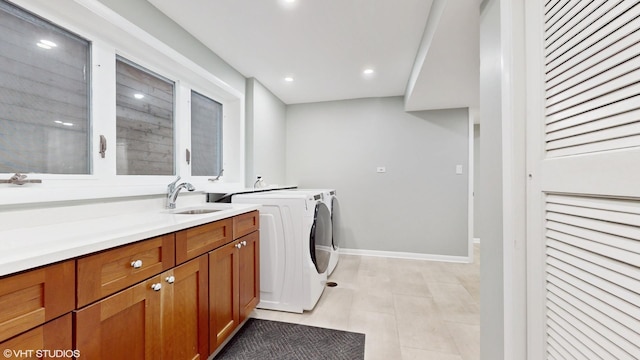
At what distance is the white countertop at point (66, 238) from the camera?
0.68 m

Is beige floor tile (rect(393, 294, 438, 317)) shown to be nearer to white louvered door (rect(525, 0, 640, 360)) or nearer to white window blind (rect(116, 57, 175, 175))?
white louvered door (rect(525, 0, 640, 360))

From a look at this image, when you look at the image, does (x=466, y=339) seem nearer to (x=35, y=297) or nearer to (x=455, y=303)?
(x=455, y=303)

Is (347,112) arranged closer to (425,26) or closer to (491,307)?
(425,26)

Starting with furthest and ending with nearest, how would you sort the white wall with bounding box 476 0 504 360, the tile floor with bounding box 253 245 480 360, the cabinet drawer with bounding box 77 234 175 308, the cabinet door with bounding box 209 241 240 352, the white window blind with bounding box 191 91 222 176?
the white window blind with bounding box 191 91 222 176
the tile floor with bounding box 253 245 480 360
the cabinet door with bounding box 209 241 240 352
the white wall with bounding box 476 0 504 360
the cabinet drawer with bounding box 77 234 175 308

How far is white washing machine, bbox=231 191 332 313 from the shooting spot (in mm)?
2012

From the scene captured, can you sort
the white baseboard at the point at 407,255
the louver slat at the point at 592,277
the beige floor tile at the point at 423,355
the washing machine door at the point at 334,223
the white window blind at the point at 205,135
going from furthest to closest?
the white baseboard at the point at 407,255 → the washing machine door at the point at 334,223 → the white window blind at the point at 205,135 → the beige floor tile at the point at 423,355 → the louver slat at the point at 592,277

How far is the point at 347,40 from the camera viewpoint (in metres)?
2.10

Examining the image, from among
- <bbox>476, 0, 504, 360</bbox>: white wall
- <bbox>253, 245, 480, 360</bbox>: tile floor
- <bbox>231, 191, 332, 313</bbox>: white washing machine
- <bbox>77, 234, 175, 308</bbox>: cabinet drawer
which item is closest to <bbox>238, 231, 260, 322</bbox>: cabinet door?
<bbox>231, 191, 332, 313</bbox>: white washing machine

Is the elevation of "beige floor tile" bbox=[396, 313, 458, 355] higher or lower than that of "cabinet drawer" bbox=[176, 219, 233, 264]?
lower

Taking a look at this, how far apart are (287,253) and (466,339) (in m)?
1.41

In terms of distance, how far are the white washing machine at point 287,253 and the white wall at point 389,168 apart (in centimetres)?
165

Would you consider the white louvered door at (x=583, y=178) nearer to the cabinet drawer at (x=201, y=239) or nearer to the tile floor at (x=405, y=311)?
the tile floor at (x=405, y=311)

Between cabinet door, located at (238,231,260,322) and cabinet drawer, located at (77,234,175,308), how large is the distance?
63 centimetres

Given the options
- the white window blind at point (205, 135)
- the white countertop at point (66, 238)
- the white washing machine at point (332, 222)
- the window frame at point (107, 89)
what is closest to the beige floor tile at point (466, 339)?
the white washing machine at point (332, 222)
